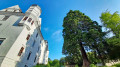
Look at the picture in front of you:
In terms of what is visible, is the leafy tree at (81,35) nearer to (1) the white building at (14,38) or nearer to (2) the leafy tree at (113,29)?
(2) the leafy tree at (113,29)

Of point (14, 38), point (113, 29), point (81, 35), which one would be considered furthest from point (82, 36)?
point (14, 38)

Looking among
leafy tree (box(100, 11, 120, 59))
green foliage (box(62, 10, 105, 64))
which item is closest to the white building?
green foliage (box(62, 10, 105, 64))

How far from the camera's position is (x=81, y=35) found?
520 inches

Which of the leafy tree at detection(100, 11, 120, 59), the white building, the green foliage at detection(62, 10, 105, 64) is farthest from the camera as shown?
the green foliage at detection(62, 10, 105, 64)

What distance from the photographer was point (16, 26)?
627 inches

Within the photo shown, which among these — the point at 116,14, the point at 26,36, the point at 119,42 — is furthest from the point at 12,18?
the point at 116,14

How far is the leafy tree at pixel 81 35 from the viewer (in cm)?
1269

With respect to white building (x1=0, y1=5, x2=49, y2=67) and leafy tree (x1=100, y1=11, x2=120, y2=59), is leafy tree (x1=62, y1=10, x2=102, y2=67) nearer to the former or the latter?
leafy tree (x1=100, y1=11, x2=120, y2=59)

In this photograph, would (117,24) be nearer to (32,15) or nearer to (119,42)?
(119,42)

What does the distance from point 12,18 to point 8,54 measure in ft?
38.2

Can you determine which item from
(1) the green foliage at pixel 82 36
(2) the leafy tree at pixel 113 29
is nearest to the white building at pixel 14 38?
(1) the green foliage at pixel 82 36

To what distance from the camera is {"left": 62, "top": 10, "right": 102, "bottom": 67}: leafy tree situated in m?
12.7

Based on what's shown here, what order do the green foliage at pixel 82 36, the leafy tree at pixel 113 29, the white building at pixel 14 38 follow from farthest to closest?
the green foliage at pixel 82 36 → the leafy tree at pixel 113 29 → the white building at pixel 14 38

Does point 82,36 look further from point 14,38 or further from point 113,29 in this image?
point 14,38
